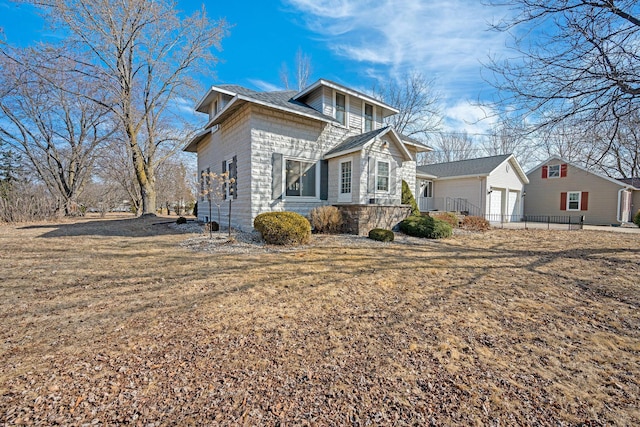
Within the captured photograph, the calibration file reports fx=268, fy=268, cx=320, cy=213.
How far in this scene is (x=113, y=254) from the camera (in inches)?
251

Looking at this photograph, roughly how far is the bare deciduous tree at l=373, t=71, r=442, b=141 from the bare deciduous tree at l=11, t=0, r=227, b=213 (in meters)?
15.3

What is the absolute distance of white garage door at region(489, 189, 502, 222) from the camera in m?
18.6

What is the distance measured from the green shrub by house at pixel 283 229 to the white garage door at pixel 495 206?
1601 cm

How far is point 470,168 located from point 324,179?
13.6 meters

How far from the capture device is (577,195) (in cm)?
1978

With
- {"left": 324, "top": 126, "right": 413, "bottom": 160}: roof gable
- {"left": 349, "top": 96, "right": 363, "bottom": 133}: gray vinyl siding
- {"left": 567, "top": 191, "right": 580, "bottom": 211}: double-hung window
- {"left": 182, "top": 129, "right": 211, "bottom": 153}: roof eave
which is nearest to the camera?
{"left": 324, "top": 126, "right": 413, "bottom": 160}: roof gable

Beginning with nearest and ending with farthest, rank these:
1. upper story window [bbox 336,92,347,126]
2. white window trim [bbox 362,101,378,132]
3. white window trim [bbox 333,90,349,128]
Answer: white window trim [bbox 333,90,349,128] < upper story window [bbox 336,92,347,126] < white window trim [bbox 362,101,378,132]

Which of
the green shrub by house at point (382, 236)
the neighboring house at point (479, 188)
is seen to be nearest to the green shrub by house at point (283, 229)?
the green shrub by house at point (382, 236)

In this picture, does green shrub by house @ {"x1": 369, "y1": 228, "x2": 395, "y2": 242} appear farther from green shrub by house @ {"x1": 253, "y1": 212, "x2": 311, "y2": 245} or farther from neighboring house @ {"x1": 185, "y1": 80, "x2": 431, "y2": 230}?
green shrub by house @ {"x1": 253, "y1": 212, "x2": 311, "y2": 245}

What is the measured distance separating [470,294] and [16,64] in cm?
2624

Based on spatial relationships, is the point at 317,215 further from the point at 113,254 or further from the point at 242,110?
the point at 113,254

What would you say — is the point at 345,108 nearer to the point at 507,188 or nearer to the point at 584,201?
the point at 507,188

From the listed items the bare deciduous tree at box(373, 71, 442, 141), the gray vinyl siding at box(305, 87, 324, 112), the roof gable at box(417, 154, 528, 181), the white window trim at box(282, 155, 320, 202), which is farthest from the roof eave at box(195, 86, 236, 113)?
the bare deciduous tree at box(373, 71, 442, 141)

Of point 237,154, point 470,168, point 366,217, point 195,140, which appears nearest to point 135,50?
point 195,140
